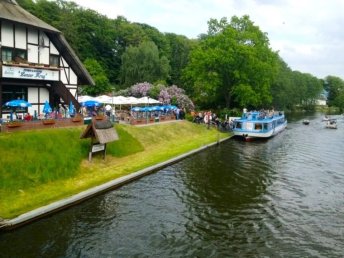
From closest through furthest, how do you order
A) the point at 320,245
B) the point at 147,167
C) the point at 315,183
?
the point at 320,245 < the point at 315,183 < the point at 147,167

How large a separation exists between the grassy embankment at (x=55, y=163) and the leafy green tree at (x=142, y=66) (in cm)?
4967

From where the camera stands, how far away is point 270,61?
78.3 meters

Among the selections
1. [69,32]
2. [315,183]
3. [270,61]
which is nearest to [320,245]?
[315,183]

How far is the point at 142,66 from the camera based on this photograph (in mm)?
88875

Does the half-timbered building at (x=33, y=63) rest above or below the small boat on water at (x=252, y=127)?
above

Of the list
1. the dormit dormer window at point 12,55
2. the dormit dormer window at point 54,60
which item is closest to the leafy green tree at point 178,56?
the dormit dormer window at point 54,60

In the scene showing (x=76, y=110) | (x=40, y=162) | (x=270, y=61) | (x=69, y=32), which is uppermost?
(x=69, y=32)

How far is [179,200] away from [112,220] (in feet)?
18.2

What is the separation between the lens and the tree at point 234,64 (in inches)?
2827

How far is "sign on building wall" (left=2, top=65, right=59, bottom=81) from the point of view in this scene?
108ft

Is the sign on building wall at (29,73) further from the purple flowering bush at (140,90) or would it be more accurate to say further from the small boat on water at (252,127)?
the purple flowering bush at (140,90)

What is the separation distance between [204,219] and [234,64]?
5535 centimetres

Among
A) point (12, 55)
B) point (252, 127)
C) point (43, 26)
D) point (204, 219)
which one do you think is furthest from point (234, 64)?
point (204, 219)

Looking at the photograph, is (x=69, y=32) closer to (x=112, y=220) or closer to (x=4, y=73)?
(x=4, y=73)
